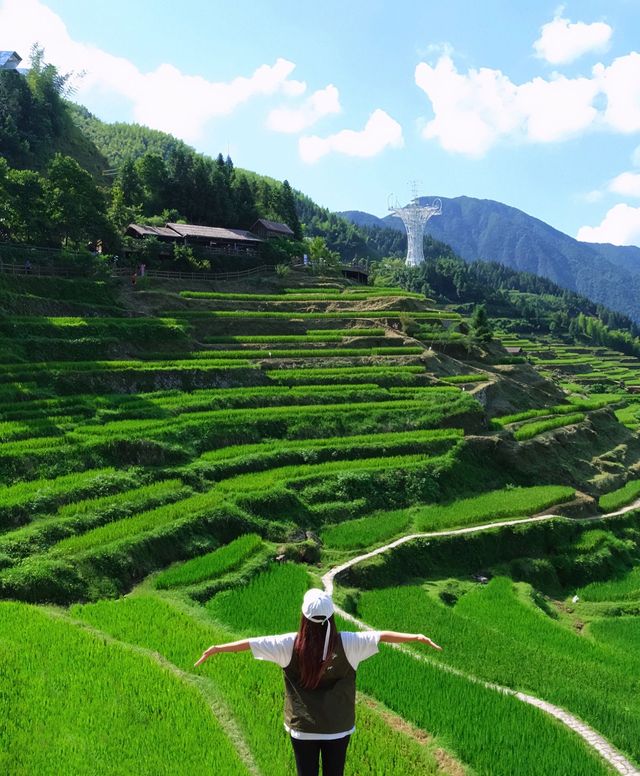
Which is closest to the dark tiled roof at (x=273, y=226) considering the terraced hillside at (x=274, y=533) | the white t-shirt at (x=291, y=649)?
the terraced hillside at (x=274, y=533)

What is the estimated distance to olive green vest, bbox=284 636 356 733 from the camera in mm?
4996

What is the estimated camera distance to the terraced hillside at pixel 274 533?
28.2ft

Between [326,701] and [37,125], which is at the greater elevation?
[37,125]

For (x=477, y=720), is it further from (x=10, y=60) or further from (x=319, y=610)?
(x=10, y=60)

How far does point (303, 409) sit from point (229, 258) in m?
28.6

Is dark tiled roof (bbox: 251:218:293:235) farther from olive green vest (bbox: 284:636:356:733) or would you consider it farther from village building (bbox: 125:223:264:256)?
olive green vest (bbox: 284:636:356:733)

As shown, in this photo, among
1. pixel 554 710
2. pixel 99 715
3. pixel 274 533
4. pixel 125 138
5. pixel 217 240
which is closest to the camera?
pixel 99 715

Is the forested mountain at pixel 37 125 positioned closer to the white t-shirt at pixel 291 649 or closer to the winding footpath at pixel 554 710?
the winding footpath at pixel 554 710

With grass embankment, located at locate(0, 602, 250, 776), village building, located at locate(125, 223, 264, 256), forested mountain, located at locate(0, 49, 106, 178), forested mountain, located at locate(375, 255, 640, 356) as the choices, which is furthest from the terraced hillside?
forested mountain, located at locate(375, 255, 640, 356)

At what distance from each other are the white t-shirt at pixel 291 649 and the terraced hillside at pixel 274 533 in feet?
9.96

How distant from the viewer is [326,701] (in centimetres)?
500

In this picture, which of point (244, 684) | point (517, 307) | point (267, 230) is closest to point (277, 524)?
point (244, 684)

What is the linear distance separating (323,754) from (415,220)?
14669 centimetres

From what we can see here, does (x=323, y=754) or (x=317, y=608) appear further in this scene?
(x=323, y=754)
